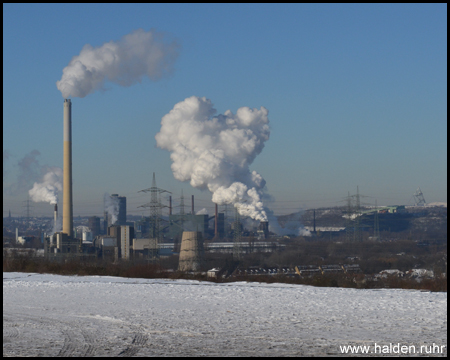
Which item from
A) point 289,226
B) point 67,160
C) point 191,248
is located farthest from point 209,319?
point 289,226

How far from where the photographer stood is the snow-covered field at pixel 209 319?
6.70 metres

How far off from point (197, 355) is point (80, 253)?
41454mm

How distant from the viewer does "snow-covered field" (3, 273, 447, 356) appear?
6699 millimetres

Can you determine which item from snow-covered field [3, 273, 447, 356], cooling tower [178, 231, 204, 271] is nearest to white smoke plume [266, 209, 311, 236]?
cooling tower [178, 231, 204, 271]

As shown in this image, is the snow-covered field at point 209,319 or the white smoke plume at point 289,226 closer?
the snow-covered field at point 209,319

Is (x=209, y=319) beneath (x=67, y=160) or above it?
beneath

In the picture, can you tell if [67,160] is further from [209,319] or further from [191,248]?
[209,319]

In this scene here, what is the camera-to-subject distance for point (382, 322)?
8352 mm

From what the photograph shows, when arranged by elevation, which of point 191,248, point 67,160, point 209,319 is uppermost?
point 67,160

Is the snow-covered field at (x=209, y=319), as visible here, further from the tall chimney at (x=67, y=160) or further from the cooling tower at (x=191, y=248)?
the tall chimney at (x=67, y=160)

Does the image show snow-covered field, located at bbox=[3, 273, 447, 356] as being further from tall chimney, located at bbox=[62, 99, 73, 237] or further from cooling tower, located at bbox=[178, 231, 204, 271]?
tall chimney, located at bbox=[62, 99, 73, 237]

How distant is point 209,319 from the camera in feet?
28.4

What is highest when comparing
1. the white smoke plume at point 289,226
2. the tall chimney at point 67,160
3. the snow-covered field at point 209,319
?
the tall chimney at point 67,160

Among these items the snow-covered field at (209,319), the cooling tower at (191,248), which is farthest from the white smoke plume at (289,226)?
the snow-covered field at (209,319)
